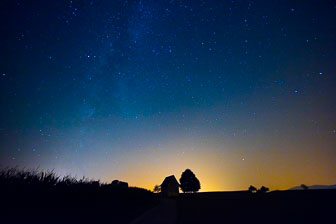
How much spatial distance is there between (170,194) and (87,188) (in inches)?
1635

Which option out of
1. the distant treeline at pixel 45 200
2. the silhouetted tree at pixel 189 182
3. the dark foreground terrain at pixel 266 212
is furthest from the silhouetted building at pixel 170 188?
the distant treeline at pixel 45 200

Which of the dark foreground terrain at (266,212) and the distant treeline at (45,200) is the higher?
the distant treeline at (45,200)

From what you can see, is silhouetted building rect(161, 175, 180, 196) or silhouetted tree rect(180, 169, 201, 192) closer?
silhouetted building rect(161, 175, 180, 196)

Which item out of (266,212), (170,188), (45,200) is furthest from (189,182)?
(45,200)

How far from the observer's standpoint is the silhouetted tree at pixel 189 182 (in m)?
53.4

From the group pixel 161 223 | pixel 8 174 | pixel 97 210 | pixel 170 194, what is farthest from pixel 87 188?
pixel 170 194

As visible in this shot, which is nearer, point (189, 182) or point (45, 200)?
point (45, 200)

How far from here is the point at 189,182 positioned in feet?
177

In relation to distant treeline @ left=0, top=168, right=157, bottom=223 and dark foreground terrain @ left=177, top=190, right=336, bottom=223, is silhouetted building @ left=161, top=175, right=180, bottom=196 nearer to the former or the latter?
dark foreground terrain @ left=177, top=190, right=336, bottom=223

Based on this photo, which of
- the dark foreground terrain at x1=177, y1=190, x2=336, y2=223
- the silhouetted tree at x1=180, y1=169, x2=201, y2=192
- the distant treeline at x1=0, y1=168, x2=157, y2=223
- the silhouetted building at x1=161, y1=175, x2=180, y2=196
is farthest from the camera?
the silhouetted tree at x1=180, y1=169, x2=201, y2=192

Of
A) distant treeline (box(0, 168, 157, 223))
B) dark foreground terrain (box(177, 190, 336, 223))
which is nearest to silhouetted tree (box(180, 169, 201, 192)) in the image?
dark foreground terrain (box(177, 190, 336, 223))

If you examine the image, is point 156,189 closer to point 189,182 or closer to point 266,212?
point 189,182

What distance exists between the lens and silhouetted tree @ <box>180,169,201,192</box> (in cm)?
5341

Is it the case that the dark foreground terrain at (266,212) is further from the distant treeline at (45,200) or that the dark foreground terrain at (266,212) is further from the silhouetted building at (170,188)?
the silhouetted building at (170,188)
